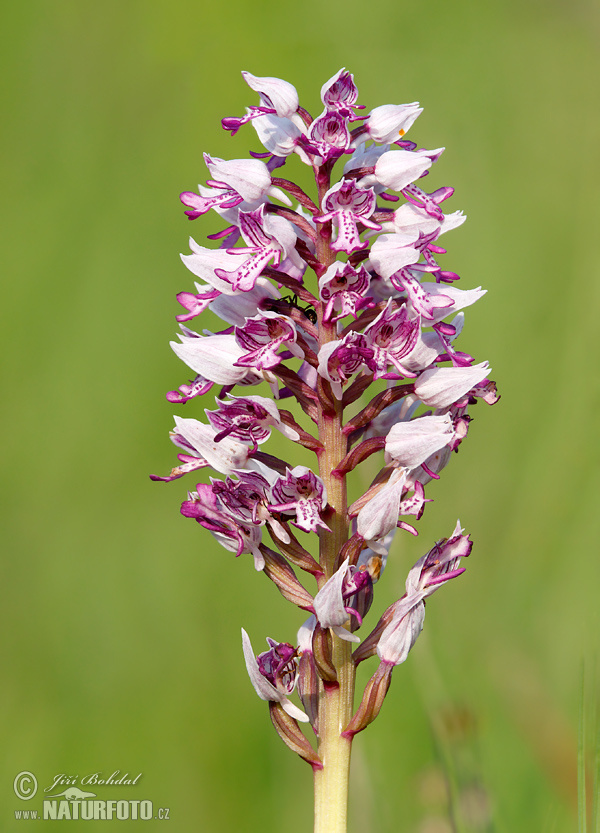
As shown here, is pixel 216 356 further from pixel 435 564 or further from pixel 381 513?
pixel 435 564

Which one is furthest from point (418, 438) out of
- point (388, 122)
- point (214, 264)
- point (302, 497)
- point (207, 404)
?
point (207, 404)

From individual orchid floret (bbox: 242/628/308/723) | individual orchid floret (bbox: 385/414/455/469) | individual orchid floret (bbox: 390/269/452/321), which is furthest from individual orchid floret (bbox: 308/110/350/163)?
individual orchid floret (bbox: 242/628/308/723)

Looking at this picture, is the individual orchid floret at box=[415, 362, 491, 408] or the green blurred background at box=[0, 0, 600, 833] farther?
the green blurred background at box=[0, 0, 600, 833]

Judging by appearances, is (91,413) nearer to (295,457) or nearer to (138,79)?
(295,457)

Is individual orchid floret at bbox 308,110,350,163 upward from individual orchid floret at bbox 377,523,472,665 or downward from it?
upward

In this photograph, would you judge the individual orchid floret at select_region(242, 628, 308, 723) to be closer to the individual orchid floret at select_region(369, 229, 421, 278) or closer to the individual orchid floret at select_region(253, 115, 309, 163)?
the individual orchid floret at select_region(369, 229, 421, 278)

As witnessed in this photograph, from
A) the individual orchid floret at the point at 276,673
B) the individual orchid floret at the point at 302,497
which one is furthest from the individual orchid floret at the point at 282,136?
the individual orchid floret at the point at 276,673

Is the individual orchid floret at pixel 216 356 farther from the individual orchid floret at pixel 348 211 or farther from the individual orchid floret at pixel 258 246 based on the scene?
the individual orchid floret at pixel 348 211
